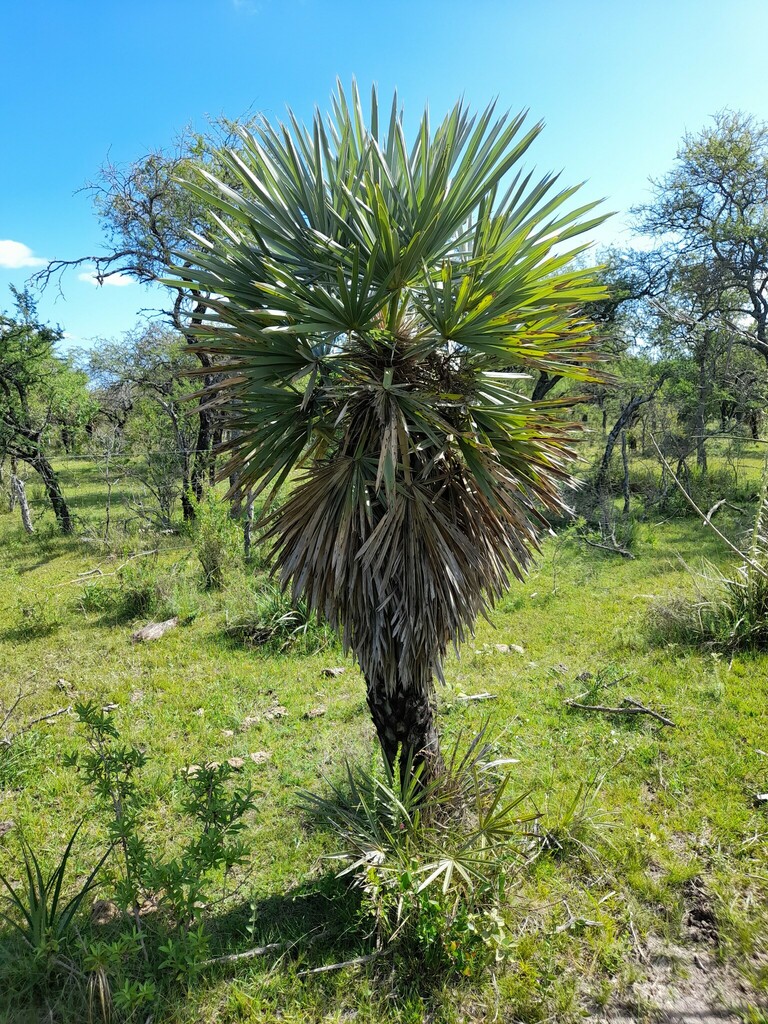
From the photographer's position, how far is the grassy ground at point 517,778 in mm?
2701

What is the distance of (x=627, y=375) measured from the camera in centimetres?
1470

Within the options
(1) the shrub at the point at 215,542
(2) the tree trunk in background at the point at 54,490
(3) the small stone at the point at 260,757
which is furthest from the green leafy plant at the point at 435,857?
(2) the tree trunk in background at the point at 54,490

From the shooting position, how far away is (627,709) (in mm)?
4836

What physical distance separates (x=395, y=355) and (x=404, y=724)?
2.18 metres

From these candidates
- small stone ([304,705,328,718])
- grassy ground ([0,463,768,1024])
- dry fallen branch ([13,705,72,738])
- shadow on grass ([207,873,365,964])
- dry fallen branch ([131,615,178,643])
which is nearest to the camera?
grassy ground ([0,463,768,1024])

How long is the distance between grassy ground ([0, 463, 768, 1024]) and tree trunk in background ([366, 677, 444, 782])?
2.92 ft

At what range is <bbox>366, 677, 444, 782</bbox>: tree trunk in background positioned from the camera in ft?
10.4

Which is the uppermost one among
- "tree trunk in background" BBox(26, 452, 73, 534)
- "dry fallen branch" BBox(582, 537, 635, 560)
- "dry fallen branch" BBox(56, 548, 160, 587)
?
"tree trunk in background" BBox(26, 452, 73, 534)

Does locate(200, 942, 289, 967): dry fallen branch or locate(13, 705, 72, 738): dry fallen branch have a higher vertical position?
locate(13, 705, 72, 738): dry fallen branch

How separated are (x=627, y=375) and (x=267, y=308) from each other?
47.1 ft

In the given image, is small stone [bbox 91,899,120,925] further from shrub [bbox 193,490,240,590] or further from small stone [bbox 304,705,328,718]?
shrub [bbox 193,490,240,590]

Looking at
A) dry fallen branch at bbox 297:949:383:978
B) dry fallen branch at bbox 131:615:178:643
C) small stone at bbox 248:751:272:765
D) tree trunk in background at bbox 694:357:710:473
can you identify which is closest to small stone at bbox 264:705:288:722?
small stone at bbox 248:751:272:765

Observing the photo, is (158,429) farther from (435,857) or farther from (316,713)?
(435,857)

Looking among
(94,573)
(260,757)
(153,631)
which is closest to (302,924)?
(260,757)
